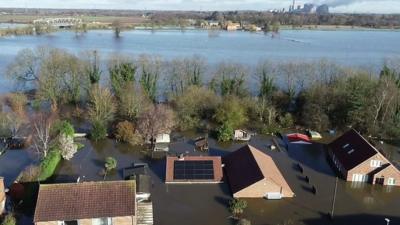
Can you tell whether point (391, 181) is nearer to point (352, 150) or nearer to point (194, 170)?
point (352, 150)

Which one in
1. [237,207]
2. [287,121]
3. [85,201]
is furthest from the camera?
[287,121]

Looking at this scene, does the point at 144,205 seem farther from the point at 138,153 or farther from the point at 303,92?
the point at 303,92

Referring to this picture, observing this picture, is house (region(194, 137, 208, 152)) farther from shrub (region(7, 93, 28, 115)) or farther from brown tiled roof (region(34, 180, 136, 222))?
shrub (region(7, 93, 28, 115))

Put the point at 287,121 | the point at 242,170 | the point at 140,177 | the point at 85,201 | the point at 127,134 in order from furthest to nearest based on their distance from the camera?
the point at 287,121 < the point at 127,134 < the point at 242,170 < the point at 140,177 < the point at 85,201

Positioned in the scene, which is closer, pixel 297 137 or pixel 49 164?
pixel 49 164

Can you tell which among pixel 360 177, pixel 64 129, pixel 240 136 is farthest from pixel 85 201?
pixel 240 136

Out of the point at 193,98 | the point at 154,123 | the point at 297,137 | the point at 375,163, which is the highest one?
the point at 193,98

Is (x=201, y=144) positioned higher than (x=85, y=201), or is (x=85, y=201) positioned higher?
(x=85, y=201)
